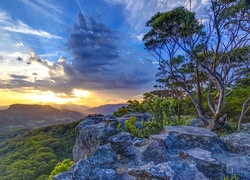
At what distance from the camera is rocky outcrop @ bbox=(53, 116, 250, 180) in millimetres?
3916

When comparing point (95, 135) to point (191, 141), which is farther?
point (95, 135)

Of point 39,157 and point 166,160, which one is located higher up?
point 166,160

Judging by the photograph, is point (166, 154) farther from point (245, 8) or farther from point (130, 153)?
point (245, 8)

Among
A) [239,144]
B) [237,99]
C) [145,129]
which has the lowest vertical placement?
[239,144]

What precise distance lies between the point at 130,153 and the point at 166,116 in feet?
19.3

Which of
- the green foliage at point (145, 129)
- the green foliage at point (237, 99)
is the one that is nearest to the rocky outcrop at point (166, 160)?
the green foliage at point (145, 129)

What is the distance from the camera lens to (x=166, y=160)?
4.93 meters

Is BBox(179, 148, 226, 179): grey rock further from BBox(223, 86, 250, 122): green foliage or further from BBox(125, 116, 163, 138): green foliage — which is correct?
BBox(223, 86, 250, 122): green foliage

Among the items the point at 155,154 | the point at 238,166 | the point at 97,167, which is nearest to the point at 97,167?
the point at 97,167

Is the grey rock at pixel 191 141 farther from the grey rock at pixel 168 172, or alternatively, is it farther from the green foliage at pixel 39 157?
the green foliage at pixel 39 157

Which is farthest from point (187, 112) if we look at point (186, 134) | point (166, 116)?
point (186, 134)

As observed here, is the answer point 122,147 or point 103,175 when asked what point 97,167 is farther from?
point 122,147

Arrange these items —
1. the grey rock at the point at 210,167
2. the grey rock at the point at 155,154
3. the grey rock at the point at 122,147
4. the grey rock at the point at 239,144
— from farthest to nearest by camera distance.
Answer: the grey rock at the point at 239,144 → the grey rock at the point at 122,147 → the grey rock at the point at 155,154 → the grey rock at the point at 210,167

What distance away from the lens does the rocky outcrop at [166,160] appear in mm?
3916
